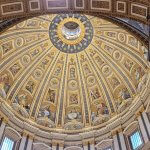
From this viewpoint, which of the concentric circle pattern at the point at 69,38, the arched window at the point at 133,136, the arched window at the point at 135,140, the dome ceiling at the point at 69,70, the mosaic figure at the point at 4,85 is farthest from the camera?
the concentric circle pattern at the point at 69,38

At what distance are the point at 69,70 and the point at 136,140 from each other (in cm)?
1075

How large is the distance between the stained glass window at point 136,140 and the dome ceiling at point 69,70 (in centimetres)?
340

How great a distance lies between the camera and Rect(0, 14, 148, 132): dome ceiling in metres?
25.9

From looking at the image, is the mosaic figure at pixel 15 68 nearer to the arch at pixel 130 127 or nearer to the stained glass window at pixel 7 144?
the stained glass window at pixel 7 144

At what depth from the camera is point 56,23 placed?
2959 centimetres

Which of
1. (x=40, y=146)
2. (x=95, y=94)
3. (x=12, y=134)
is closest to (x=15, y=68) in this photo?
(x=12, y=134)

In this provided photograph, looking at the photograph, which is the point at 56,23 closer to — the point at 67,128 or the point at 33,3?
the point at 67,128

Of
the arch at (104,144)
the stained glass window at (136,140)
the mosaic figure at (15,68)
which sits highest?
the mosaic figure at (15,68)

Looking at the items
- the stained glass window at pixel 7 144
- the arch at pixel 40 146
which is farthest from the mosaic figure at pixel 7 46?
the arch at pixel 40 146

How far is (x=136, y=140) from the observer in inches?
841

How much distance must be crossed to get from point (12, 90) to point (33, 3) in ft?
40.0

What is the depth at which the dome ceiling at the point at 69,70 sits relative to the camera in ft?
→ 85.0

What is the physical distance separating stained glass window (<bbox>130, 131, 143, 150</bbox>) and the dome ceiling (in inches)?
134

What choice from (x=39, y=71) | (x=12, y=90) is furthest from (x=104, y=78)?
(x=12, y=90)
